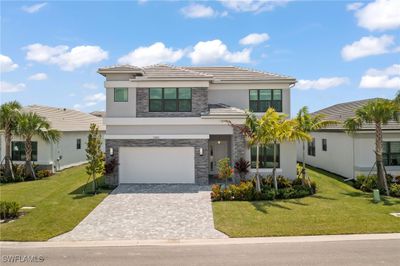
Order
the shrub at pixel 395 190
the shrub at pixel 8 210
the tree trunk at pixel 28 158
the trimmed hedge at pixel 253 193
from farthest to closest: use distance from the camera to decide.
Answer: the tree trunk at pixel 28 158 → the shrub at pixel 395 190 → the trimmed hedge at pixel 253 193 → the shrub at pixel 8 210

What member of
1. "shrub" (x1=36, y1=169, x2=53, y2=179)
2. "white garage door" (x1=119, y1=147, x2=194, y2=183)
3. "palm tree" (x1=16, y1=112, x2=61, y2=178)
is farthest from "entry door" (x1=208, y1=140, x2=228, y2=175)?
"palm tree" (x1=16, y1=112, x2=61, y2=178)

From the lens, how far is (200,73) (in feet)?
72.2

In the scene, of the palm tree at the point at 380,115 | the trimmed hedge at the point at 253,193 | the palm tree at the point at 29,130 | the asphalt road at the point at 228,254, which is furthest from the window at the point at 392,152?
the palm tree at the point at 29,130

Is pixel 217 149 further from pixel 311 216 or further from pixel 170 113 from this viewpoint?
pixel 311 216

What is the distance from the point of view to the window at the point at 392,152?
21984mm

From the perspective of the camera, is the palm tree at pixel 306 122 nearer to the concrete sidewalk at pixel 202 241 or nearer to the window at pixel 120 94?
the concrete sidewalk at pixel 202 241

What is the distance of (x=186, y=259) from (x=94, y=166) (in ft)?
35.7

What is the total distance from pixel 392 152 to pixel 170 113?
1554 cm

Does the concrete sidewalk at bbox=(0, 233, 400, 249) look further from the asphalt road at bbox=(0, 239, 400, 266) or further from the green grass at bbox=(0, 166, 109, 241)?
the green grass at bbox=(0, 166, 109, 241)

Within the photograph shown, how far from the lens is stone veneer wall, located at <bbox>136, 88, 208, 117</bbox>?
2120 cm

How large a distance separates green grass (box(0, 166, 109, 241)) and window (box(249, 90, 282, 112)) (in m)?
11.7

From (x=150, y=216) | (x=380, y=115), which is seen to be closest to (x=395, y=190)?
(x=380, y=115)

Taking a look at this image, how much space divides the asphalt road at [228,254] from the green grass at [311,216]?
1302 millimetres

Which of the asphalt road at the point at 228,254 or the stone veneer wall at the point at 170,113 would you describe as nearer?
the asphalt road at the point at 228,254
